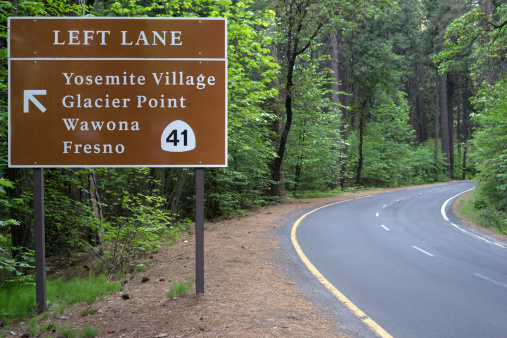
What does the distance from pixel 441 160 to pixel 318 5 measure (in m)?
41.2

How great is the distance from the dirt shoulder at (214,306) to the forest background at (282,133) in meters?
1.17

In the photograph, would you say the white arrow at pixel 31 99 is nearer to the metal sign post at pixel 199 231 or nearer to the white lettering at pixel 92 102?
the white lettering at pixel 92 102

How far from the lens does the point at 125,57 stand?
6066 mm

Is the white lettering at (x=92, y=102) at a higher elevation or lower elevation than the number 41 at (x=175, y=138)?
higher

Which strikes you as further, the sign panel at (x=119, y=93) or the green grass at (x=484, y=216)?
the green grass at (x=484, y=216)

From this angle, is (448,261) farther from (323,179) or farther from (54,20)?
(323,179)

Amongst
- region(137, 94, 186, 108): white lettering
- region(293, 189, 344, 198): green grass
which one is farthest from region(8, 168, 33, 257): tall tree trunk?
region(293, 189, 344, 198): green grass

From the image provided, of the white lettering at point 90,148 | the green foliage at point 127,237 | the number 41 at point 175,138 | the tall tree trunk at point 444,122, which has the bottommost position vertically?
the green foliage at point 127,237

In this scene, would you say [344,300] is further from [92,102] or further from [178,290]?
[92,102]

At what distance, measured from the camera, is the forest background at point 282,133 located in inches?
341

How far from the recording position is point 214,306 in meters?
5.64

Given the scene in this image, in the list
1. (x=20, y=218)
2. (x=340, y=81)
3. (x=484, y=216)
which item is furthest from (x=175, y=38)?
(x=340, y=81)

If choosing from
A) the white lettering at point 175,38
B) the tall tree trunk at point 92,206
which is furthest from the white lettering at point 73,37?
the tall tree trunk at point 92,206

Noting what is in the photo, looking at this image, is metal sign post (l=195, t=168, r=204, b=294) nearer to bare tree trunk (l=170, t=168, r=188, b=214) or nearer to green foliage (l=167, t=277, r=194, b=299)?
green foliage (l=167, t=277, r=194, b=299)
